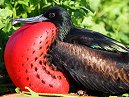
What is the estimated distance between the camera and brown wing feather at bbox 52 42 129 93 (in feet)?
14.0

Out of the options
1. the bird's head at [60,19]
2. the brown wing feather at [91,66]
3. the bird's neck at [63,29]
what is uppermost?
the bird's head at [60,19]

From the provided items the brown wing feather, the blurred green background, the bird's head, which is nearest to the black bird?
the brown wing feather

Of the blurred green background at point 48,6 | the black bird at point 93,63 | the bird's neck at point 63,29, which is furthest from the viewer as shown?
the blurred green background at point 48,6

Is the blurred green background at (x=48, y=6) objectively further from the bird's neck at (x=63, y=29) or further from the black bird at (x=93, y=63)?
the black bird at (x=93, y=63)

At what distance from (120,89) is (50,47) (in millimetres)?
476

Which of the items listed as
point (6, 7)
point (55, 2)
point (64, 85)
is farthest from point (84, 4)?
point (64, 85)

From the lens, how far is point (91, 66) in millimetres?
4270

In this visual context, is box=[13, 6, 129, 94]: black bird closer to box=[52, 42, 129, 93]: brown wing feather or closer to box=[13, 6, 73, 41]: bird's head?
box=[52, 42, 129, 93]: brown wing feather

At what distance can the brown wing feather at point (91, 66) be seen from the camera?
4.26 metres

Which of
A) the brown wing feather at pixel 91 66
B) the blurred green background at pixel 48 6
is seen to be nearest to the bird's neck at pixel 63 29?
the brown wing feather at pixel 91 66

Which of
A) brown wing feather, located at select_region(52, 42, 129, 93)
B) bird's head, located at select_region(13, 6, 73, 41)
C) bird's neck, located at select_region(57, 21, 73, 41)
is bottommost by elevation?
brown wing feather, located at select_region(52, 42, 129, 93)

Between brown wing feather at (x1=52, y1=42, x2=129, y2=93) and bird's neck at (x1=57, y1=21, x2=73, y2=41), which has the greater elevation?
bird's neck at (x1=57, y1=21, x2=73, y2=41)

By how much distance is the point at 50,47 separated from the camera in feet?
14.1

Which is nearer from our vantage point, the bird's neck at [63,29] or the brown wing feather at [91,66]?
the brown wing feather at [91,66]
